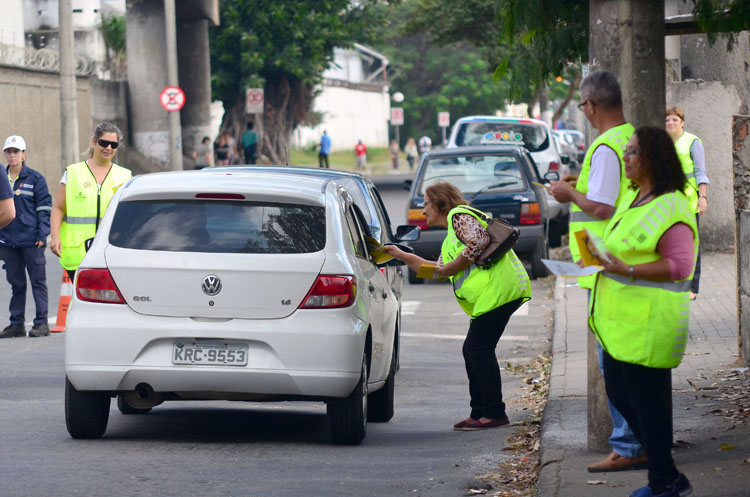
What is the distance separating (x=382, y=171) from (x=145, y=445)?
199 ft

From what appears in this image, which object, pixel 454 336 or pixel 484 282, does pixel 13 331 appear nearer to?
pixel 454 336

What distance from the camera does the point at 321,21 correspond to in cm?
4434

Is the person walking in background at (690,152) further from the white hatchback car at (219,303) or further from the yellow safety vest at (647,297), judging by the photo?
the yellow safety vest at (647,297)

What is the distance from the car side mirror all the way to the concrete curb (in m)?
1.39

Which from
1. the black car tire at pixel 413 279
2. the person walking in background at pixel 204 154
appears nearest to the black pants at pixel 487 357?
the black car tire at pixel 413 279

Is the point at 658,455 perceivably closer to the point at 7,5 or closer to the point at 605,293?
the point at 605,293

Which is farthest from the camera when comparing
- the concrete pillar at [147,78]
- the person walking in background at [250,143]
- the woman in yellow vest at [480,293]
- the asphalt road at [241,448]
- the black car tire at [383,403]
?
the person walking in background at [250,143]

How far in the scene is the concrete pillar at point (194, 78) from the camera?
4231 centimetres

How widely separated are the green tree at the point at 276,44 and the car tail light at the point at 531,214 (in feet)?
88.4

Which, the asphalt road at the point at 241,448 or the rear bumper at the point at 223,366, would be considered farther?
the rear bumper at the point at 223,366

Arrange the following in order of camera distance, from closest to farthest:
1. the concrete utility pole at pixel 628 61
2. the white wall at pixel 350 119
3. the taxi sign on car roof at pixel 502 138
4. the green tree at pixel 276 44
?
the concrete utility pole at pixel 628 61
the taxi sign on car roof at pixel 502 138
the green tree at pixel 276 44
the white wall at pixel 350 119

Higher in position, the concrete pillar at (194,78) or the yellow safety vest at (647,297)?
the concrete pillar at (194,78)

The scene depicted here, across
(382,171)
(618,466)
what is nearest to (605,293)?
(618,466)

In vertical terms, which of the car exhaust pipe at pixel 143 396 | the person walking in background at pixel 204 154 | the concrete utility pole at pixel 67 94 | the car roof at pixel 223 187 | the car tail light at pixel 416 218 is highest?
the concrete utility pole at pixel 67 94
